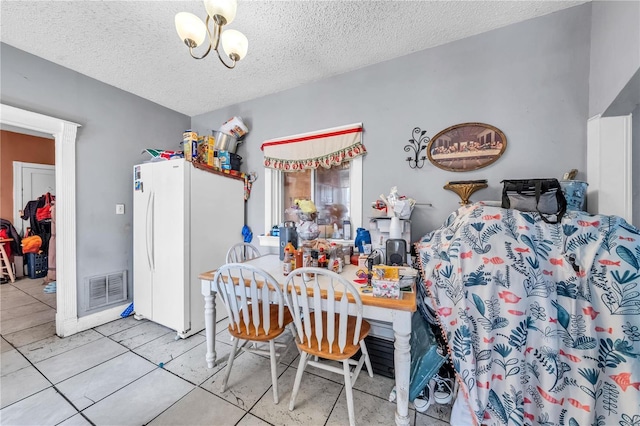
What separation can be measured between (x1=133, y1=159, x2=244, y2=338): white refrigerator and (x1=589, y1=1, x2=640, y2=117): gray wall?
3.15 m

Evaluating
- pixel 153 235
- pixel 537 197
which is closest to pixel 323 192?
pixel 537 197

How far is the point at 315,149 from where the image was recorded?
2.50 meters

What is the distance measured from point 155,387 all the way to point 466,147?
10.00 feet

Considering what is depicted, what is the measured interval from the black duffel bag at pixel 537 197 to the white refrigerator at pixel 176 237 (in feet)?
8.84

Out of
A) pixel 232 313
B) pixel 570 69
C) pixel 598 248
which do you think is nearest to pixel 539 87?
pixel 570 69

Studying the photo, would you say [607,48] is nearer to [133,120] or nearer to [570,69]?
[570,69]

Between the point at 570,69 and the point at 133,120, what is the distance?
4303 mm

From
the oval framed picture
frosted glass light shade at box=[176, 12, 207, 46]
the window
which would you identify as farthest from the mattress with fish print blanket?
frosted glass light shade at box=[176, 12, 207, 46]

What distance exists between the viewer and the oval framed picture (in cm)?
181

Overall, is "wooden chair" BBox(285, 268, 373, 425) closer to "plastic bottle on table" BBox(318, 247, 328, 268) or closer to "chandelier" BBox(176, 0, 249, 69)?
"plastic bottle on table" BBox(318, 247, 328, 268)

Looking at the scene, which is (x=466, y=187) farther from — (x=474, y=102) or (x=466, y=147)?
(x=474, y=102)

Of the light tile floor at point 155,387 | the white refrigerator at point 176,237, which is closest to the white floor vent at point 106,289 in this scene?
the white refrigerator at point 176,237

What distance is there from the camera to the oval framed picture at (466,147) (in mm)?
1812

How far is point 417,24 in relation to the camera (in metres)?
1.78
